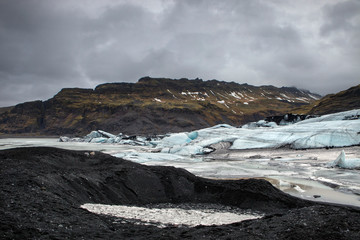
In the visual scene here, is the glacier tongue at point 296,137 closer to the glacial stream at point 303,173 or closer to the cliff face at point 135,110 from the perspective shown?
the glacial stream at point 303,173

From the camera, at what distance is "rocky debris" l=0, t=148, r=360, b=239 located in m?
5.29

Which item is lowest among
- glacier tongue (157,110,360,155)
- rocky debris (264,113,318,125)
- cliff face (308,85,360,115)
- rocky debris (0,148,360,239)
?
rocky debris (0,148,360,239)

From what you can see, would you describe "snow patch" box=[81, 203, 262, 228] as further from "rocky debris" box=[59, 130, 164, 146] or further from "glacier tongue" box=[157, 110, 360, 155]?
"rocky debris" box=[59, 130, 164, 146]

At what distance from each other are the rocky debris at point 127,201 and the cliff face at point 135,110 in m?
84.1

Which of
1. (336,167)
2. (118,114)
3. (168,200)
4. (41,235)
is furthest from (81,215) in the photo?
(118,114)

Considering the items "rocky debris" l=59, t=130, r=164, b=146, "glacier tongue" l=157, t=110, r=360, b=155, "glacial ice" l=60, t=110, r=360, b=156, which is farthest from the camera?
"rocky debris" l=59, t=130, r=164, b=146

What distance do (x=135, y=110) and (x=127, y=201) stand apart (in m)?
99.6

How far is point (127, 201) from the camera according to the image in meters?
11.1

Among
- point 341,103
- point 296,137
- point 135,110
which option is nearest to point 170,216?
point 296,137

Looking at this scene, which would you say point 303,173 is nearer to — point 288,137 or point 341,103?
point 288,137

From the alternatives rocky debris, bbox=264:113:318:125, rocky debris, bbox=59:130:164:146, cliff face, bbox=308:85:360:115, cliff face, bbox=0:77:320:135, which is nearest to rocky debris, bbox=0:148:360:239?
rocky debris, bbox=59:130:164:146

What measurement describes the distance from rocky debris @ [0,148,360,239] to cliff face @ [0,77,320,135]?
276 ft

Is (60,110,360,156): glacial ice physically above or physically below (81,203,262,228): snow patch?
above

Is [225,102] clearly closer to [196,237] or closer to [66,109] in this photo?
[66,109]
